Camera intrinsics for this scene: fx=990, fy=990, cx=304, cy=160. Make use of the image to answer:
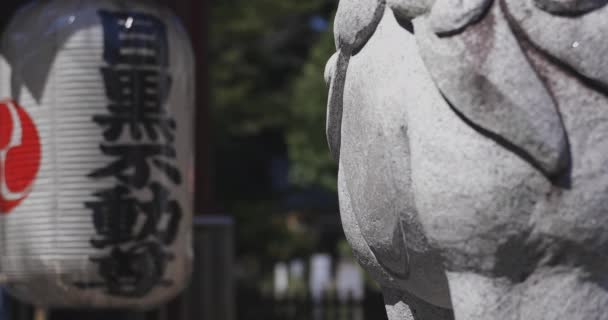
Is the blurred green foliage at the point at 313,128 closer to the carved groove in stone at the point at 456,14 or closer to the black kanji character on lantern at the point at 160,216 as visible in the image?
the black kanji character on lantern at the point at 160,216

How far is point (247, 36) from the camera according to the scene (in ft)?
46.1

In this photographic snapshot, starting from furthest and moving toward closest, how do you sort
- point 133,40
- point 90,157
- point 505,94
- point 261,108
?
point 261,108 → point 133,40 → point 90,157 → point 505,94

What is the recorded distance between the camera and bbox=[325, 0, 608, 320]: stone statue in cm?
143

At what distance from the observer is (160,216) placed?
4.33 meters

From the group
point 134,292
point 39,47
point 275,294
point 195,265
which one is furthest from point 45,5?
point 275,294

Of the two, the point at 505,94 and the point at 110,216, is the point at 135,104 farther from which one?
the point at 505,94

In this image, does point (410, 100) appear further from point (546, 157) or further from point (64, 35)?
point (64, 35)

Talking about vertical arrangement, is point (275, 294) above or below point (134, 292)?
below

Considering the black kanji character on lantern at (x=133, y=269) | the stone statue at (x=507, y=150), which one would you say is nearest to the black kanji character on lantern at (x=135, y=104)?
the black kanji character on lantern at (x=133, y=269)

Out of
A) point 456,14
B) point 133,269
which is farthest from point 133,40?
→ point 456,14

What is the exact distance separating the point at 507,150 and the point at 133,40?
3.11 metres

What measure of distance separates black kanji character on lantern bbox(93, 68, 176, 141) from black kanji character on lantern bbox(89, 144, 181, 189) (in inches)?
1.9

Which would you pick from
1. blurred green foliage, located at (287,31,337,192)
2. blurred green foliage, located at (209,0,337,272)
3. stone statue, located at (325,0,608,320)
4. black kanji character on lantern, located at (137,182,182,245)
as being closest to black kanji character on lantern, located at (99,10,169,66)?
black kanji character on lantern, located at (137,182,182,245)

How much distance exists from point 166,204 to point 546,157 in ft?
10.2
